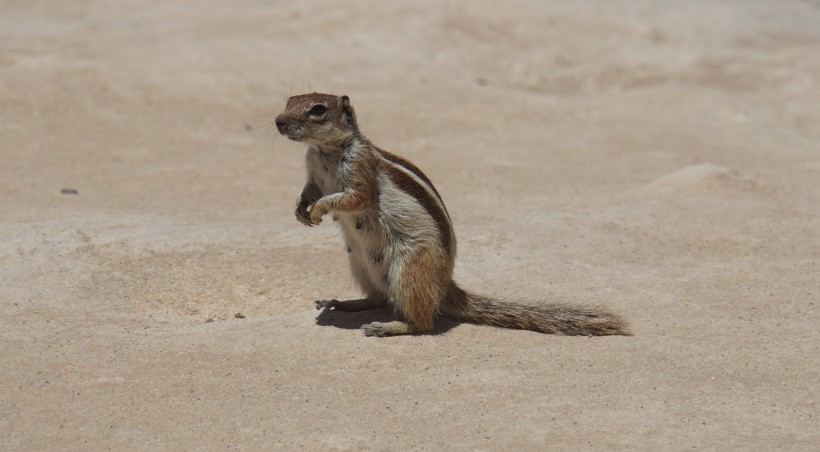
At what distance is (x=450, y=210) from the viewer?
9.96 meters

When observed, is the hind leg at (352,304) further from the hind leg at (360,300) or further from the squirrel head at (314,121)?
the squirrel head at (314,121)

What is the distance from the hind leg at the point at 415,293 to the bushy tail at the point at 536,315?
28cm

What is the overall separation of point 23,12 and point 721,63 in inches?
460

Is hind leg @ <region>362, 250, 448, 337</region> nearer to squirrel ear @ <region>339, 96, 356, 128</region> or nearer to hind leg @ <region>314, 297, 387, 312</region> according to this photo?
hind leg @ <region>314, 297, 387, 312</region>

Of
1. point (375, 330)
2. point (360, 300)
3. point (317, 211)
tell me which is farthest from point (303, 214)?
point (375, 330)

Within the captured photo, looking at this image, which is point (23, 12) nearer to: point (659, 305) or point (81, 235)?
point (81, 235)

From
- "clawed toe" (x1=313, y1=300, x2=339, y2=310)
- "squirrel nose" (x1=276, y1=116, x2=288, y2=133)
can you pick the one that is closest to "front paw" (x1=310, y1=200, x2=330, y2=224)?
"squirrel nose" (x1=276, y1=116, x2=288, y2=133)

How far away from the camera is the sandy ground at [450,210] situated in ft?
17.9

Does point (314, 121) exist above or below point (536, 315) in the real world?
above

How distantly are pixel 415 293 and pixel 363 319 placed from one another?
0.64 metres

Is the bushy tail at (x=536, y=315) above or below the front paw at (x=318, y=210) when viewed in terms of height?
below

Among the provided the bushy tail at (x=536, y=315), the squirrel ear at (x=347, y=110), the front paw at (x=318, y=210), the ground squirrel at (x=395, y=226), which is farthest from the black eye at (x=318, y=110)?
the bushy tail at (x=536, y=315)

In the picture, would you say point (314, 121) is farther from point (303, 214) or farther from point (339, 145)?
point (303, 214)

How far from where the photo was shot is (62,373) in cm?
580
